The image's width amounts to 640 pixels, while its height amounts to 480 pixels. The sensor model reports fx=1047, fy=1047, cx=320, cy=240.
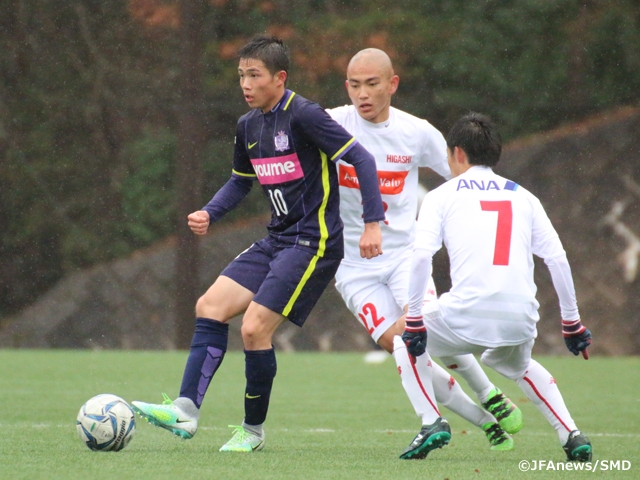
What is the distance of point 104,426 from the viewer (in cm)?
423

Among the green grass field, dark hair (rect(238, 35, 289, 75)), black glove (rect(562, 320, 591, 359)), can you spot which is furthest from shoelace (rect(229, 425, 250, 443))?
dark hair (rect(238, 35, 289, 75))

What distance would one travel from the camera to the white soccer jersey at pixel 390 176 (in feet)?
16.6

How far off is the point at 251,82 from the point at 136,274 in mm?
7057

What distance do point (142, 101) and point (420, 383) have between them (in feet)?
25.4

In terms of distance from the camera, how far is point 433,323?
14.0 ft

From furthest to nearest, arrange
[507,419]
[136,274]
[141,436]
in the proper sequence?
[136,274], [141,436], [507,419]

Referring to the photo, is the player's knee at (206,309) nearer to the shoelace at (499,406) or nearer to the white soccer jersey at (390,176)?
the white soccer jersey at (390,176)

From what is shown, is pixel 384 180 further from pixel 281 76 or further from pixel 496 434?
pixel 496 434

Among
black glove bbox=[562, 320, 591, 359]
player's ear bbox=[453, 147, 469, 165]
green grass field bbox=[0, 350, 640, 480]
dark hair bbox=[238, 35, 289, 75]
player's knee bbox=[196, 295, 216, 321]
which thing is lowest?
green grass field bbox=[0, 350, 640, 480]

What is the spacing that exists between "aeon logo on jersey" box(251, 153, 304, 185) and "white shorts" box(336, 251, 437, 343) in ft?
2.46

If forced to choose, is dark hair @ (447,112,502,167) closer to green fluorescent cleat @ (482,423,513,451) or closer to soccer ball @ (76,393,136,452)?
green fluorescent cleat @ (482,423,513,451)

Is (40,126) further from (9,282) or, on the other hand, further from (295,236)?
(295,236)

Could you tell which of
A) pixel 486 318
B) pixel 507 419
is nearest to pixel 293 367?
pixel 507 419

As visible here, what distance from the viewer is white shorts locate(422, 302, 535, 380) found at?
423 cm
